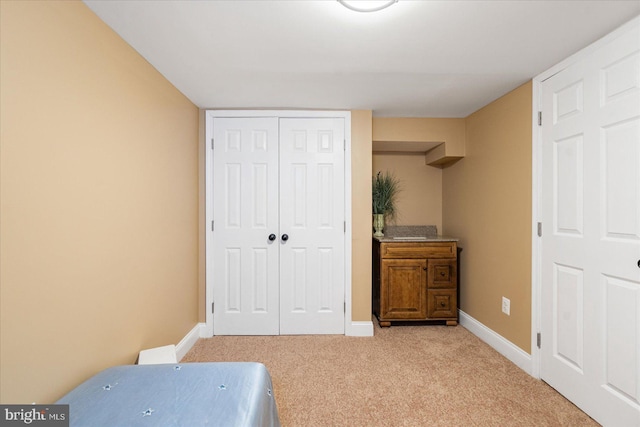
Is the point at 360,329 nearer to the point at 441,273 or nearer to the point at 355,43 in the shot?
the point at 441,273

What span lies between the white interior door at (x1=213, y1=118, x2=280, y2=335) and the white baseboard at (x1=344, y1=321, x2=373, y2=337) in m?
0.72

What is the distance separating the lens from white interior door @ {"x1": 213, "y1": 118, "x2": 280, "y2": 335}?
284 centimetres

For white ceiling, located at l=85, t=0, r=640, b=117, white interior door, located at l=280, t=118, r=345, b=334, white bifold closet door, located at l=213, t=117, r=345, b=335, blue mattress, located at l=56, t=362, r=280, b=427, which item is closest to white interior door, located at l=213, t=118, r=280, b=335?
white bifold closet door, located at l=213, t=117, r=345, b=335

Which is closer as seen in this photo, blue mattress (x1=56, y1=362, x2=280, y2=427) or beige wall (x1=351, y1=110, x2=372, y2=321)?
blue mattress (x1=56, y1=362, x2=280, y2=427)

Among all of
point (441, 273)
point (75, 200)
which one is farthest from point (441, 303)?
point (75, 200)

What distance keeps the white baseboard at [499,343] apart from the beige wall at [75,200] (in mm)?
2721

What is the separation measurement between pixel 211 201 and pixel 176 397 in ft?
6.42

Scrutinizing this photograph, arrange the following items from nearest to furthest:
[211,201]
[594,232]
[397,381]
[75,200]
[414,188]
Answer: [75,200], [594,232], [397,381], [211,201], [414,188]

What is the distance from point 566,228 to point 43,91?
2883 millimetres

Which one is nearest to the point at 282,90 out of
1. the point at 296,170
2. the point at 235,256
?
the point at 296,170

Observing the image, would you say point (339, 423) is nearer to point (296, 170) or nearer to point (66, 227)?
point (66, 227)

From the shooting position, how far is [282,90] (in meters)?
2.38

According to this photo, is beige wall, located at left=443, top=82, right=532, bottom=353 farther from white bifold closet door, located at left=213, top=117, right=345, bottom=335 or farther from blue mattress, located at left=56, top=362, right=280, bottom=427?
blue mattress, located at left=56, top=362, right=280, bottom=427

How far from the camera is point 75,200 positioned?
1.33 meters
